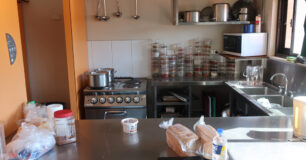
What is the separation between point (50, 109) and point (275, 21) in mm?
2669

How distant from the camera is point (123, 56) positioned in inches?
142

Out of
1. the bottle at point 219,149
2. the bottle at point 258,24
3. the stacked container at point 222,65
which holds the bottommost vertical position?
the bottle at point 219,149

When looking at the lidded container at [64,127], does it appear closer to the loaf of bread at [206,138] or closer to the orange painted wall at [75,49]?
the loaf of bread at [206,138]

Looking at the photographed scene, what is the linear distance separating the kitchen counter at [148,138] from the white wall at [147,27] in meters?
2.05

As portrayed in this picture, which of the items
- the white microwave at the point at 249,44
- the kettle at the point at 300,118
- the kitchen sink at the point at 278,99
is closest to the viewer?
the kettle at the point at 300,118

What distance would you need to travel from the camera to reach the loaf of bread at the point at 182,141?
1156 millimetres

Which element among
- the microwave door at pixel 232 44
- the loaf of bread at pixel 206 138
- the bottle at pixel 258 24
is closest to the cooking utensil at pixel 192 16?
the microwave door at pixel 232 44

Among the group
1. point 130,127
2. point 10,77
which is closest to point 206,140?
point 130,127

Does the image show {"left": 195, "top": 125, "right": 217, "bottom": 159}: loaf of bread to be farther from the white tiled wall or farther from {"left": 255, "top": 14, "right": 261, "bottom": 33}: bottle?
the white tiled wall

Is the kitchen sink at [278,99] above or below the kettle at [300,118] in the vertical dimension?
below

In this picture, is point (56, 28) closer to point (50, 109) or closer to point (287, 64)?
point (50, 109)

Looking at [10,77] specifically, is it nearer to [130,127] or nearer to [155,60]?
[130,127]

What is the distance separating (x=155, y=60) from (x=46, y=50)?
151cm

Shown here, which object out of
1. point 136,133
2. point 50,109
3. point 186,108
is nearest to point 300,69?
point 186,108
